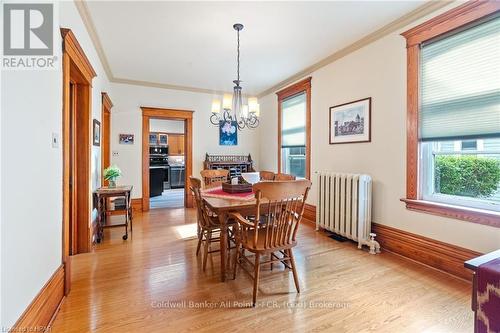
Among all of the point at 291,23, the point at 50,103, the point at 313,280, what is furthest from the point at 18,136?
the point at 291,23

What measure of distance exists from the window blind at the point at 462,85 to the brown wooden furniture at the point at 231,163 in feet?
12.4

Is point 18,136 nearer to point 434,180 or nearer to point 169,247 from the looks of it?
point 169,247

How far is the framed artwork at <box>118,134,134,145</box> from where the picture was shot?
493cm

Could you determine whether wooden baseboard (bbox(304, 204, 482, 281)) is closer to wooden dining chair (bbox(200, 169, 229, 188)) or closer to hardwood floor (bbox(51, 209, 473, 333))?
hardwood floor (bbox(51, 209, 473, 333))

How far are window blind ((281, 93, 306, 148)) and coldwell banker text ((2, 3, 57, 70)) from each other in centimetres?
365

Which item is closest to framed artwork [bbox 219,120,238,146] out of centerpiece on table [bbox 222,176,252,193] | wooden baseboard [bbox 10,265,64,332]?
centerpiece on table [bbox 222,176,252,193]

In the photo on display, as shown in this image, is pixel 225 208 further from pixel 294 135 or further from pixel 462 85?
pixel 294 135

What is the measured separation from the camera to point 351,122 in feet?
11.2

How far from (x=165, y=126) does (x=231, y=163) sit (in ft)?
15.1

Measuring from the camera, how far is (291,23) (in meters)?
2.79

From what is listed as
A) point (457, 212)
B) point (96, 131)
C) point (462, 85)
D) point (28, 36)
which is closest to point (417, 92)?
point (462, 85)

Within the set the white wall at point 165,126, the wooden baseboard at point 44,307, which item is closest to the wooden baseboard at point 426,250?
the wooden baseboard at point 44,307

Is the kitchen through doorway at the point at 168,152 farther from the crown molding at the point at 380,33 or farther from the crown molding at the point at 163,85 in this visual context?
the crown molding at the point at 380,33

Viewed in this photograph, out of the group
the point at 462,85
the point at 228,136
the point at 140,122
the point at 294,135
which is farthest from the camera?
the point at 228,136
